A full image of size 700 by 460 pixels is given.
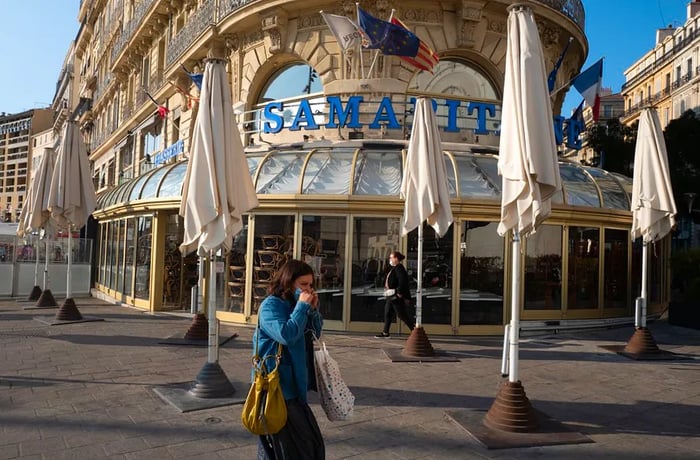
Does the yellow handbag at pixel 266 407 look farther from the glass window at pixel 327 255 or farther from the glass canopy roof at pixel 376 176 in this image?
the glass canopy roof at pixel 376 176

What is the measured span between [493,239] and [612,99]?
65.8 m

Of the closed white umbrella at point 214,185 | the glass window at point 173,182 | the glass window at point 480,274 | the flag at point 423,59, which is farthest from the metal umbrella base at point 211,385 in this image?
the flag at point 423,59

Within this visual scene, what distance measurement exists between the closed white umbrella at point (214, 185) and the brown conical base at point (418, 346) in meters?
3.43

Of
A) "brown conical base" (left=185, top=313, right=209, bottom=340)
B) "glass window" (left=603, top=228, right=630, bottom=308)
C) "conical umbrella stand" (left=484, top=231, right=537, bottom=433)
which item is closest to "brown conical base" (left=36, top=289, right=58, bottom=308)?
"brown conical base" (left=185, top=313, right=209, bottom=340)

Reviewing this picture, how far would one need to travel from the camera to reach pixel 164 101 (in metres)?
22.2

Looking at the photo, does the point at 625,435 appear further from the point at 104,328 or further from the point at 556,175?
the point at 104,328

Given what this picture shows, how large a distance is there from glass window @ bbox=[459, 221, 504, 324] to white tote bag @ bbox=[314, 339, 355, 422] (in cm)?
811

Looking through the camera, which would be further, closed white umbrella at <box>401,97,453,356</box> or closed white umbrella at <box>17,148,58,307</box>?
closed white umbrella at <box>17,148,58,307</box>

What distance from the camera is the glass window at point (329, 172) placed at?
11812mm

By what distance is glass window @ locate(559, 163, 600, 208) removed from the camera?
41.2ft

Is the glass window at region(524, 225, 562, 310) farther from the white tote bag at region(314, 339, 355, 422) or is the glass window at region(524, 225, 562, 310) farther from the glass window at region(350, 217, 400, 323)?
the white tote bag at region(314, 339, 355, 422)

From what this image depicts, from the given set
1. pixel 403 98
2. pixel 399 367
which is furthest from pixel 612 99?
pixel 399 367

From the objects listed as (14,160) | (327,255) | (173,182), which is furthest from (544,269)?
(14,160)

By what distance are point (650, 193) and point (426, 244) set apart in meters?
4.27
